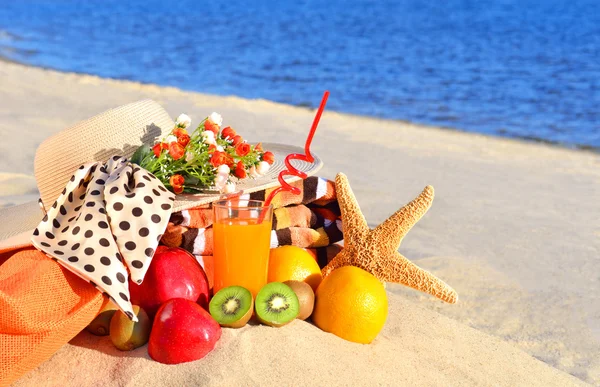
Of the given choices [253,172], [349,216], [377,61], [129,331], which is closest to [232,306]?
[129,331]

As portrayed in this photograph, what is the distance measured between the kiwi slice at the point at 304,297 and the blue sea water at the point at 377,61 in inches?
309

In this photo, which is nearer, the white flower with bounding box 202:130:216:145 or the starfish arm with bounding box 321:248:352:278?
the white flower with bounding box 202:130:216:145

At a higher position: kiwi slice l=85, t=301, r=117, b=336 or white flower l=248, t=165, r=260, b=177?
A: white flower l=248, t=165, r=260, b=177

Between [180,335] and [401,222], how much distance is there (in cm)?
104

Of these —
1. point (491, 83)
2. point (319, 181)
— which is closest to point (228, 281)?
point (319, 181)

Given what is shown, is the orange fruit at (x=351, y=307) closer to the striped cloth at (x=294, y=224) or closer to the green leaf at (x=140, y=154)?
the striped cloth at (x=294, y=224)

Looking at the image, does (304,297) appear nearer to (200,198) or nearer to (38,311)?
(200,198)

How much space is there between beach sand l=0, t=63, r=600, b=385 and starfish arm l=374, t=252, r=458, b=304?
9.0 inches

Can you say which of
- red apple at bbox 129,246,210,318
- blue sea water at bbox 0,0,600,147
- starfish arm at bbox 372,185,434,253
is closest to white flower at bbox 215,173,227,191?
red apple at bbox 129,246,210,318

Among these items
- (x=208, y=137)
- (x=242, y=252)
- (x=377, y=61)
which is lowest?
(x=377, y=61)

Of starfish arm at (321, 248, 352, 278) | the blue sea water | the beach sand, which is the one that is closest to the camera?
the beach sand

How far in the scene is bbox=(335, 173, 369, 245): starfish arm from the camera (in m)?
2.99

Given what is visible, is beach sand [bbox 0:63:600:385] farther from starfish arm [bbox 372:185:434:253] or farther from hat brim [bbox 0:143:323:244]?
hat brim [bbox 0:143:323:244]

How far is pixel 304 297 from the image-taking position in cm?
270
